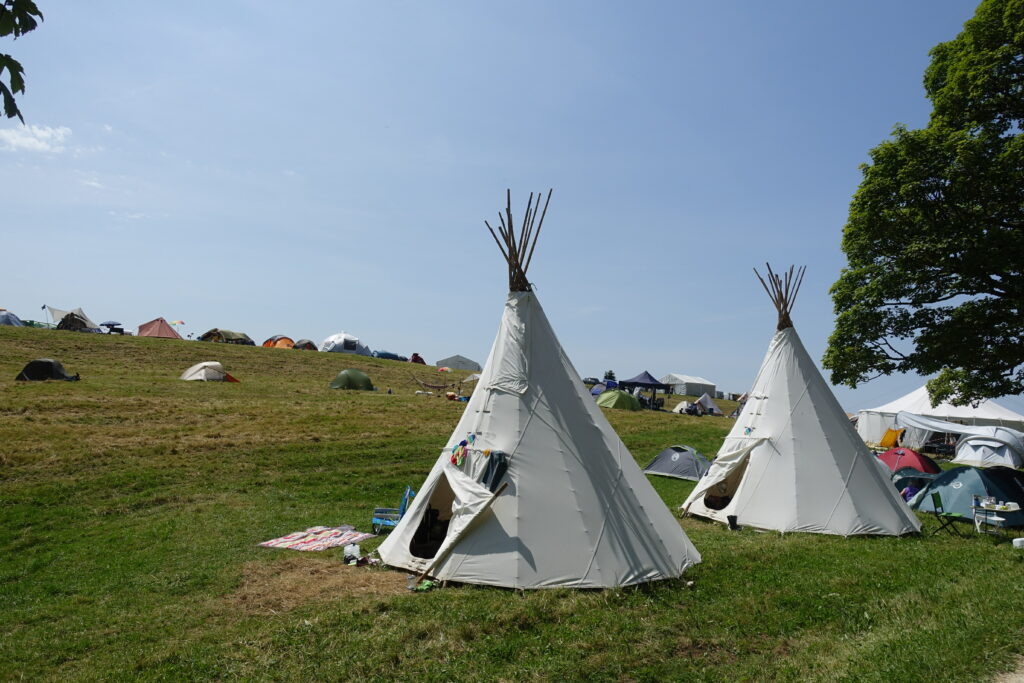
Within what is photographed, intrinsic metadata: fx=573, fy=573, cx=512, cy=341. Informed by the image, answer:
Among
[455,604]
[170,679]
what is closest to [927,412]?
[455,604]

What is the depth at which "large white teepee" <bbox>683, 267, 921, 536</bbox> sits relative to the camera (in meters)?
11.0

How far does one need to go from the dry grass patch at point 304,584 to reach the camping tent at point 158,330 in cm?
4360

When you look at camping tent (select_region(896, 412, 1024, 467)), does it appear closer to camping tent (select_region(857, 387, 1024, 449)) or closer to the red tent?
camping tent (select_region(857, 387, 1024, 449))

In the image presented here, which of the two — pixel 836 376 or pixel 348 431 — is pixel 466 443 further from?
pixel 348 431

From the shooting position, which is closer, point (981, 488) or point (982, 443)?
point (981, 488)

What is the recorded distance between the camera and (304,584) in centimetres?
761

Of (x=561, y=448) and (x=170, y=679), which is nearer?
(x=170, y=679)

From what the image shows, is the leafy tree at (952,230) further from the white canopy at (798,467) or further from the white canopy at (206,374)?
the white canopy at (206,374)

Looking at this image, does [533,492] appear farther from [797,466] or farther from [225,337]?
[225,337]

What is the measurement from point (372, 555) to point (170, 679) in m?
3.71

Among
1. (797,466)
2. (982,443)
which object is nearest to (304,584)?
(797,466)

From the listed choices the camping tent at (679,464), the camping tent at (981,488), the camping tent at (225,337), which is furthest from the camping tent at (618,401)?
the camping tent at (225,337)

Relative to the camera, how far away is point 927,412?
29.2 m

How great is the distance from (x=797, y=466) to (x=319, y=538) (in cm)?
938
